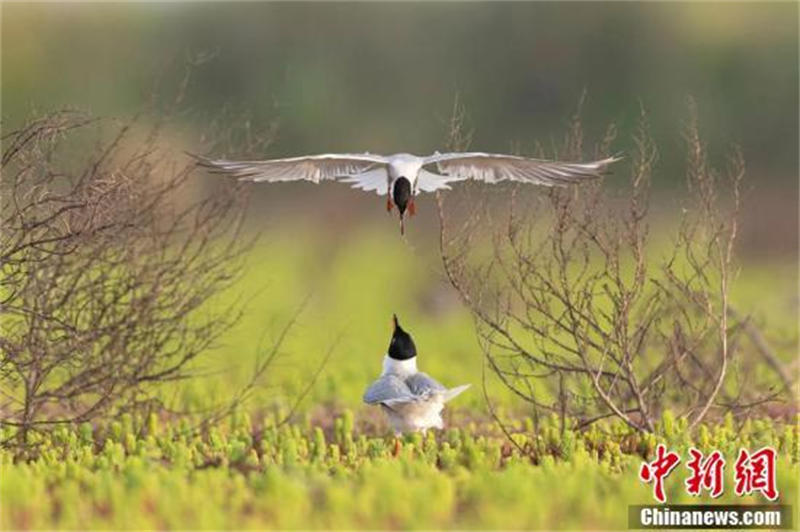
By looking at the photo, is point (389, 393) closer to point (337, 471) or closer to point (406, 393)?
point (406, 393)

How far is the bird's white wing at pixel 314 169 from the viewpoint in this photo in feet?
36.0

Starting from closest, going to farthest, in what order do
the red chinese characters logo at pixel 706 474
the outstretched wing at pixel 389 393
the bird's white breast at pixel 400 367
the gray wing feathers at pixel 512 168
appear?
1. the red chinese characters logo at pixel 706 474
2. the gray wing feathers at pixel 512 168
3. the outstretched wing at pixel 389 393
4. the bird's white breast at pixel 400 367

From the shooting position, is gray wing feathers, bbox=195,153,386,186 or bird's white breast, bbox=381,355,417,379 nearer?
gray wing feathers, bbox=195,153,386,186

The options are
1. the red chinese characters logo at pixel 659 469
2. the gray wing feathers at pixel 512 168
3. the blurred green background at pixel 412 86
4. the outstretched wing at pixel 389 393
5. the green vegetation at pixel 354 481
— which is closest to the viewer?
the green vegetation at pixel 354 481

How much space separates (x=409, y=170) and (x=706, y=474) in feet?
9.18

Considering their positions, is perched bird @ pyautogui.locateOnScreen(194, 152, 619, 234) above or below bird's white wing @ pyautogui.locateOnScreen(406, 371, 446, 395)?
above

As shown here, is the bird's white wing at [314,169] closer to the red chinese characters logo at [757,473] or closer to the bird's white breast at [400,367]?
the bird's white breast at [400,367]

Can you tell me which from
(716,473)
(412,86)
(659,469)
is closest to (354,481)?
(659,469)

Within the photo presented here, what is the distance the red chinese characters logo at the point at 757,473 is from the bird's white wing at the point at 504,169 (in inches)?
81.6

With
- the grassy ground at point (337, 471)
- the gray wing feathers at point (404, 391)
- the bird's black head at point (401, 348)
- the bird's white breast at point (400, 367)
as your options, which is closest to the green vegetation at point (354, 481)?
the grassy ground at point (337, 471)

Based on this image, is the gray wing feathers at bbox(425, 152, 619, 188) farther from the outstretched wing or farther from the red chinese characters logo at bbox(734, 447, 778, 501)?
the red chinese characters logo at bbox(734, 447, 778, 501)

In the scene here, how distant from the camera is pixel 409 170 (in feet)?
35.7

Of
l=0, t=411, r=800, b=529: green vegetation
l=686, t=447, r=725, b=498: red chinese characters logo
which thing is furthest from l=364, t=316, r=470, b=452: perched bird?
l=686, t=447, r=725, b=498: red chinese characters logo

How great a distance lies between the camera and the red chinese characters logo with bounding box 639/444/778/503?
9656 mm
